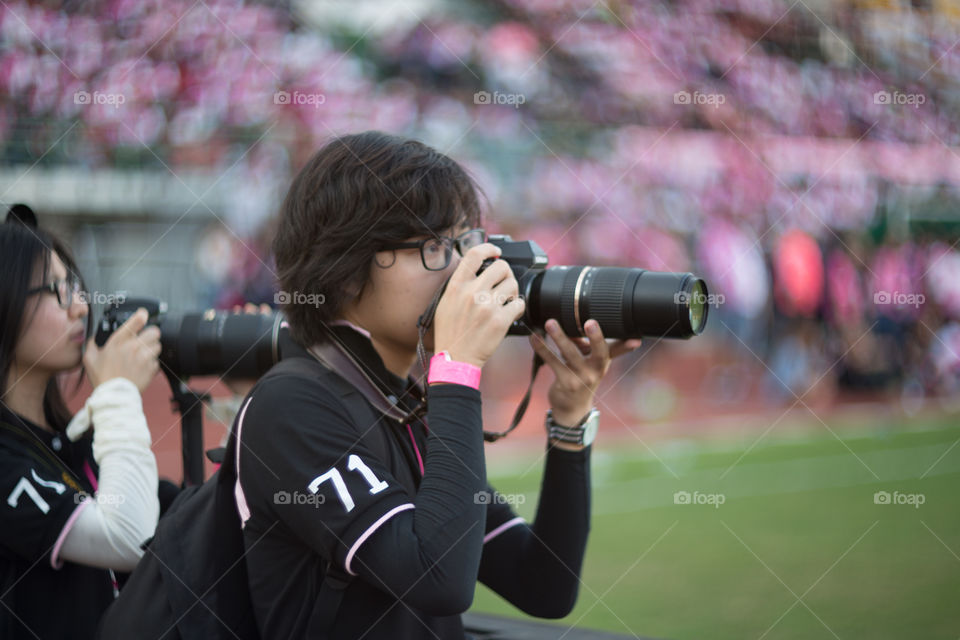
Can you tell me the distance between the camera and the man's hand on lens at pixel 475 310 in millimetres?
1360

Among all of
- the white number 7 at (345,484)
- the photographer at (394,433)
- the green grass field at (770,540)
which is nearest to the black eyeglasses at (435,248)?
the photographer at (394,433)

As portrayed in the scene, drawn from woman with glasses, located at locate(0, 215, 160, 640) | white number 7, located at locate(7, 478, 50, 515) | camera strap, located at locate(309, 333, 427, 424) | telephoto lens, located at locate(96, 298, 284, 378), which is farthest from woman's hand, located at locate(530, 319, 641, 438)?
white number 7, located at locate(7, 478, 50, 515)

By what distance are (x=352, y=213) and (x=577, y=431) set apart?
564mm

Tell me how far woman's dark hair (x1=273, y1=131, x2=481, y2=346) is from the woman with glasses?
580 millimetres

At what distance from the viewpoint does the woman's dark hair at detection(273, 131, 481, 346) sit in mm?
1403

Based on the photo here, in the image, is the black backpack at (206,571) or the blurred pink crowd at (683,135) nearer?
the black backpack at (206,571)

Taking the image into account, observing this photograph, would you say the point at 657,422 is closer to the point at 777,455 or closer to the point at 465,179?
the point at 777,455

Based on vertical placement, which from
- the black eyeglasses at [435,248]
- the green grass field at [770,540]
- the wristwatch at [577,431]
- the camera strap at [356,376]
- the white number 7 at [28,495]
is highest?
the black eyeglasses at [435,248]

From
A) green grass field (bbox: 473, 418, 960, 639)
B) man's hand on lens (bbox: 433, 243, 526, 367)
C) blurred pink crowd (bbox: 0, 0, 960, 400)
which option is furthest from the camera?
blurred pink crowd (bbox: 0, 0, 960, 400)

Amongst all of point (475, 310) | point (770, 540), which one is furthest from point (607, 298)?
point (770, 540)

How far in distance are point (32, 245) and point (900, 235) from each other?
17.5 m

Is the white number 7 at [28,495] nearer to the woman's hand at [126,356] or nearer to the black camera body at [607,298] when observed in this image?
the woman's hand at [126,356]

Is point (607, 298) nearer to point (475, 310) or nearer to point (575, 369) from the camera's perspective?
point (575, 369)

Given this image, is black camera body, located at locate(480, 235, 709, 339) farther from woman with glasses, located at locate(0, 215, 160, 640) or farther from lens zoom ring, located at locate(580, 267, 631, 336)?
woman with glasses, located at locate(0, 215, 160, 640)
